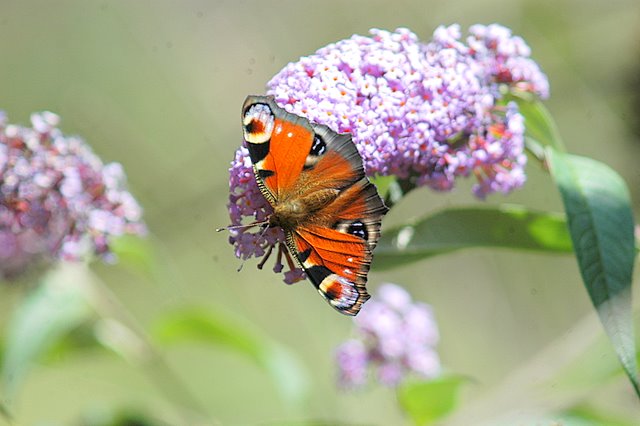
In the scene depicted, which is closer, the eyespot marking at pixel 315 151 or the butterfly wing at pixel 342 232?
the butterfly wing at pixel 342 232

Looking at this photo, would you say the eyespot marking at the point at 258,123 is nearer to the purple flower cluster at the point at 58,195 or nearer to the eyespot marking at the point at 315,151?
the eyespot marking at the point at 315,151

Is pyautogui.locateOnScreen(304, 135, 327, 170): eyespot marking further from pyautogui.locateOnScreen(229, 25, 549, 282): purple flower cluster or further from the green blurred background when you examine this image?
the green blurred background

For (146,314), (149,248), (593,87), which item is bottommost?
(146,314)

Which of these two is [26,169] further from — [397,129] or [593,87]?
[593,87]

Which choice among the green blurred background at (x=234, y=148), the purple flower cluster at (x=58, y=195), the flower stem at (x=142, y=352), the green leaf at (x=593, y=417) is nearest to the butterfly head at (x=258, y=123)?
the purple flower cluster at (x=58, y=195)

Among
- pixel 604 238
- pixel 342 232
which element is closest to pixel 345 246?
pixel 342 232

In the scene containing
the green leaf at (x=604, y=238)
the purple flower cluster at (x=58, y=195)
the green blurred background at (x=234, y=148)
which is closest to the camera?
the green leaf at (x=604, y=238)

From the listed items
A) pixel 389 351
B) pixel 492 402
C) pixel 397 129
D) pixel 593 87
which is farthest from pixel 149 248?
pixel 593 87
